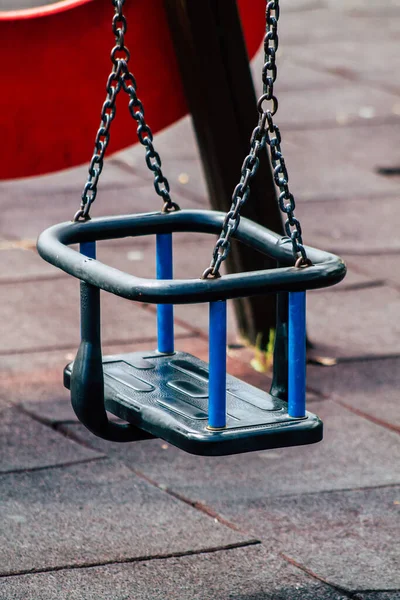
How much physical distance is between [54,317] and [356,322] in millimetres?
1461

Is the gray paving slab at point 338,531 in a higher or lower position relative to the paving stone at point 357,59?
lower

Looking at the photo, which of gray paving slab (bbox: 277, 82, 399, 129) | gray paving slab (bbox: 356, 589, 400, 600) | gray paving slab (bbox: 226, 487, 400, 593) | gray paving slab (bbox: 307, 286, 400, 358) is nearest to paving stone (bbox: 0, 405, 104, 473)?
gray paving slab (bbox: 226, 487, 400, 593)

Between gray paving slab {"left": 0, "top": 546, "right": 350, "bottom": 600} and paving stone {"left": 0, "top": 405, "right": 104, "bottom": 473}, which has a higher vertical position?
gray paving slab {"left": 0, "top": 546, "right": 350, "bottom": 600}

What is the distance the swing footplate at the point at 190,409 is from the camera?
2.88 m

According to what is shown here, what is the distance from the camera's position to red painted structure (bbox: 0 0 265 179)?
16.0ft

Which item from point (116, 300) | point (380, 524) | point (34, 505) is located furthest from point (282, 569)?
point (116, 300)

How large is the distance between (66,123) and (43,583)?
2.14m

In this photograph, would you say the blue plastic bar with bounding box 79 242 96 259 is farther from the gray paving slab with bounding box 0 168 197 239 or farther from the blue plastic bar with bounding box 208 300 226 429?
the gray paving slab with bounding box 0 168 197 239

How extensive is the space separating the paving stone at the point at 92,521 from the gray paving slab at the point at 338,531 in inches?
5.7

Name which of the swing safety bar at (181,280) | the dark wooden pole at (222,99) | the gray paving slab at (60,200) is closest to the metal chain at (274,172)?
the swing safety bar at (181,280)

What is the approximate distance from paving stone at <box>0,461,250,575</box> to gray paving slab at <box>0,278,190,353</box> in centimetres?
142

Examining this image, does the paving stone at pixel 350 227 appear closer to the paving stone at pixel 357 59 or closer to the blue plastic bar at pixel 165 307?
the blue plastic bar at pixel 165 307

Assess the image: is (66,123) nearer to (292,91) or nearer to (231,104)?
(231,104)

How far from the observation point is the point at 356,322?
6059 millimetres
